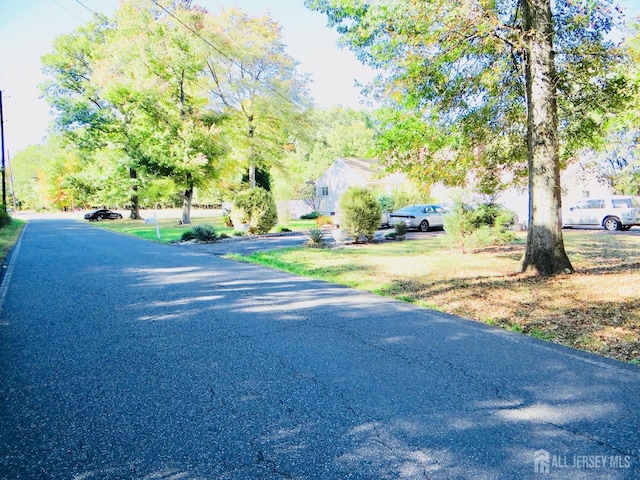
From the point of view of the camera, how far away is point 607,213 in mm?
20188

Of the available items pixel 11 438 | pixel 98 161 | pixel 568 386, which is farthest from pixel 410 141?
pixel 98 161

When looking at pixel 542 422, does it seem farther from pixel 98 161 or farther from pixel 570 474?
pixel 98 161

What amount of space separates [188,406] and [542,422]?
2726 mm

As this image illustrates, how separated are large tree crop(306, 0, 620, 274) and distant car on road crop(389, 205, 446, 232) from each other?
37.0ft

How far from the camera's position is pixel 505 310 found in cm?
587

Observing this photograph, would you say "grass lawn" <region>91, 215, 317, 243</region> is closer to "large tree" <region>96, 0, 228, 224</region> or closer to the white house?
"large tree" <region>96, 0, 228, 224</region>

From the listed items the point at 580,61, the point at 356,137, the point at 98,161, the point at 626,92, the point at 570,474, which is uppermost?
the point at 356,137

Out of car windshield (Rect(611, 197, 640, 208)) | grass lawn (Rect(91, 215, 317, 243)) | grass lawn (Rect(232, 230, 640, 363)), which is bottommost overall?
grass lawn (Rect(232, 230, 640, 363))

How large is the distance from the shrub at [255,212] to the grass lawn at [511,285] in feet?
23.7

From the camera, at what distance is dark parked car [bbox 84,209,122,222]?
144ft

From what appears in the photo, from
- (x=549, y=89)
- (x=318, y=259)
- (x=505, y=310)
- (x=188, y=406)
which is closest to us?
Answer: (x=188, y=406)

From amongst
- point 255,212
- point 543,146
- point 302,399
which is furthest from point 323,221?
point 302,399

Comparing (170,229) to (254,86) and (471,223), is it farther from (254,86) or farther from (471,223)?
(471,223)

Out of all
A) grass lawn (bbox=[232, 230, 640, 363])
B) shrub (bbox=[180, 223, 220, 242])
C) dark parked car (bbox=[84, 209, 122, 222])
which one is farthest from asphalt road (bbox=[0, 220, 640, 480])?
dark parked car (bbox=[84, 209, 122, 222])
